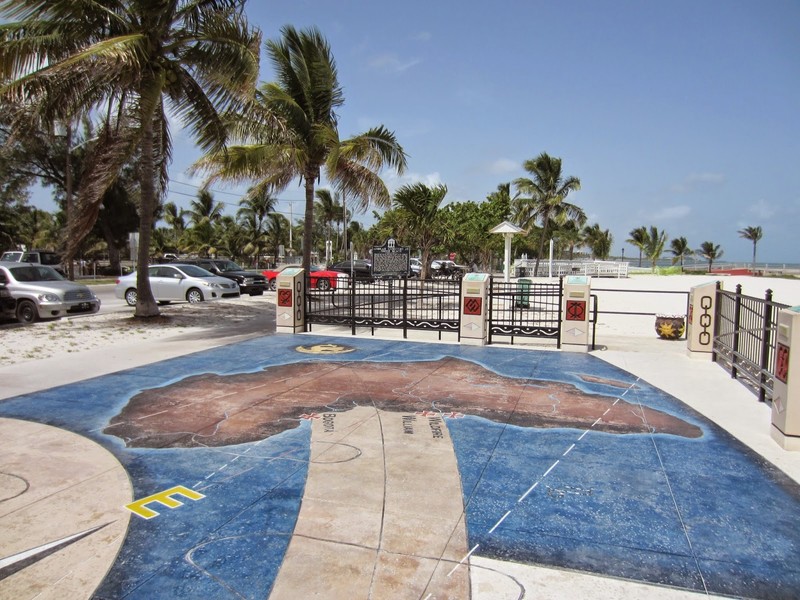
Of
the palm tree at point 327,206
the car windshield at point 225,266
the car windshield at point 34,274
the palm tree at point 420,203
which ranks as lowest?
the car windshield at point 34,274

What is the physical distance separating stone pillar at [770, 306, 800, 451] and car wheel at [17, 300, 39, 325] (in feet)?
53.9

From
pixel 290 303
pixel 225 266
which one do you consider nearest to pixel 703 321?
pixel 290 303

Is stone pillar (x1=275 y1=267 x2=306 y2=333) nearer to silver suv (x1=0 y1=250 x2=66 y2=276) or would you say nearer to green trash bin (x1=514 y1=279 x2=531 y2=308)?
green trash bin (x1=514 y1=279 x2=531 y2=308)

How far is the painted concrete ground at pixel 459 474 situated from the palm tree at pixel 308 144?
9.06 metres

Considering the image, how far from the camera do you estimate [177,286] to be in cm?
1991

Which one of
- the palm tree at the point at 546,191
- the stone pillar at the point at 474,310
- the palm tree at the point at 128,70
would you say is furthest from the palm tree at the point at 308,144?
the palm tree at the point at 546,191

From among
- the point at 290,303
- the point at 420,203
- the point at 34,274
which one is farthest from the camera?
the point at 420,203

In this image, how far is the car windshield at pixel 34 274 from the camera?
15.0 metres

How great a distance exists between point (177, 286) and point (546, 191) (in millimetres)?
34309

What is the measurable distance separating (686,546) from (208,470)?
389 centimetres

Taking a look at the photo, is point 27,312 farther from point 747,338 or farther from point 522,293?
point 747,338

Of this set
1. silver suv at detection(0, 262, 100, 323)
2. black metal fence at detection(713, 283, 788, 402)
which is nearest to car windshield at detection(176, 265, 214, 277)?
silver suv at detection(0, 262, 100, 323)

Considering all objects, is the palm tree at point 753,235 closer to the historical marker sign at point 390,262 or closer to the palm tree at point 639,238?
the palm tree at point 639,238

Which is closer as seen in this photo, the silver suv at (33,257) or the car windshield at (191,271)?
the car windshield at (191,271)
